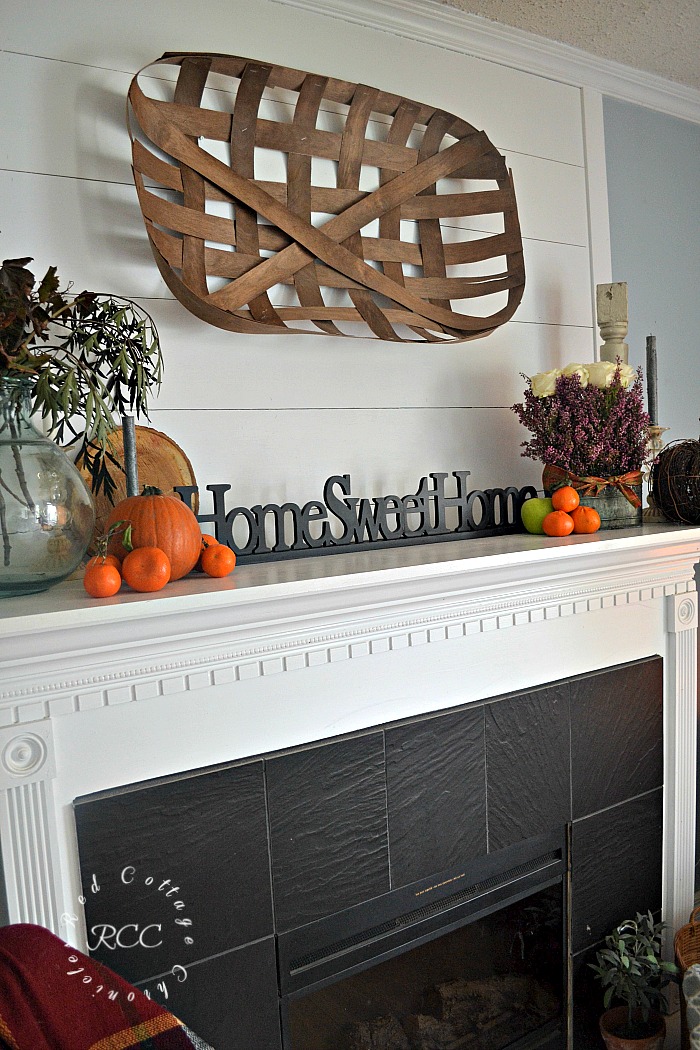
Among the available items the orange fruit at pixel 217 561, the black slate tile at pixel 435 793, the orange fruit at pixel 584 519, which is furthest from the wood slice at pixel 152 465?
the orange fruit at pixel 584 519

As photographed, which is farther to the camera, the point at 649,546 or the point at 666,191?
the point at 666,191

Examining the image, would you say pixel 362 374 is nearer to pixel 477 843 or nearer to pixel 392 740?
pixel 392 740

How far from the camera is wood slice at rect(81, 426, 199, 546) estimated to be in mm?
1497

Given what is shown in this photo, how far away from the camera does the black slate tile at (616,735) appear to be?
1867 millimetres

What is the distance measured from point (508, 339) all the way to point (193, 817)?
1370mm

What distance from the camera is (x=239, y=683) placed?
1.39 m

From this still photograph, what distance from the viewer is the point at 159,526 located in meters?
1.28

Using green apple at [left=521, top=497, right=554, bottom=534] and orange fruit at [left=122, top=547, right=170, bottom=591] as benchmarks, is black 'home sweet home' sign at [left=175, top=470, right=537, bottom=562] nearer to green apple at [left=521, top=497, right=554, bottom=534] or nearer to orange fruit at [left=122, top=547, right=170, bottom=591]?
green apple at [left=521, top=497, right=554, bottom=534]

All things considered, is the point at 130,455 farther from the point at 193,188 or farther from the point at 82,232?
the point at 193,188

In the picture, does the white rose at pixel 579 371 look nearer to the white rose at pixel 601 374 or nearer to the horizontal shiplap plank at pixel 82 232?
the white rose at pixel 601 374

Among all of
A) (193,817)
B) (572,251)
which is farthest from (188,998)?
(572,251)

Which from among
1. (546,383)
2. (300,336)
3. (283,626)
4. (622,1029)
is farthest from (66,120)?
(622,1029)

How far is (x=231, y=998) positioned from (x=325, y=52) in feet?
6.10

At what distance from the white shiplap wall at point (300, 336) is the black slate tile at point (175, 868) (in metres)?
0.61
